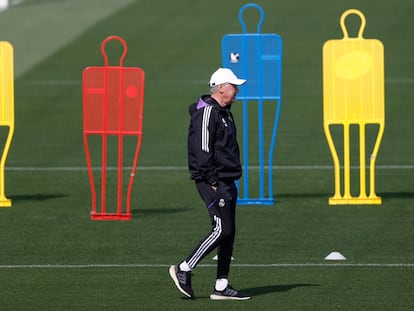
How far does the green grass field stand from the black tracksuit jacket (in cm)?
127

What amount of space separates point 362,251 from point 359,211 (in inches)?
113

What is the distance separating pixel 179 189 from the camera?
846 inches

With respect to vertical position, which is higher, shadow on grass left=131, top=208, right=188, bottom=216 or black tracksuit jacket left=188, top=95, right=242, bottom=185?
black tracksuit jacket left=188, top=95, right=242, bottom=185

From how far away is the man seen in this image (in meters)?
14.1

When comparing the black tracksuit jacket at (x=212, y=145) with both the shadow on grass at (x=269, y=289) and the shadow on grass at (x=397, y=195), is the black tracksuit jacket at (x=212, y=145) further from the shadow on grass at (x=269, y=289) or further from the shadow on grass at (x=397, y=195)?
the shadow on grass at (x=397, y=195)

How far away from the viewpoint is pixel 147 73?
33.3 metres

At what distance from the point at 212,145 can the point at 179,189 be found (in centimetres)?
→ 744

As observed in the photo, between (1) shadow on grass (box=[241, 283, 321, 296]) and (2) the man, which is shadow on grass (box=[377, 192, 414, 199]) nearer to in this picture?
(1) shadow on grass (box=[241, 283, 321, 296])

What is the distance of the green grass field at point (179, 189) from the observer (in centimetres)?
1498

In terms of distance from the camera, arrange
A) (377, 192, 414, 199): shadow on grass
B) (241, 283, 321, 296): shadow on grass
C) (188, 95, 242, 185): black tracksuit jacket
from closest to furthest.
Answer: (188, 95, 242, 185): black tracksuit jacket → (241, 283, 321, 296): shadow on grass → (377, 192, 414, 199): shadow on grass

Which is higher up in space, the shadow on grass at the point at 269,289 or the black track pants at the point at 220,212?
the black track pants at the point at 220,212

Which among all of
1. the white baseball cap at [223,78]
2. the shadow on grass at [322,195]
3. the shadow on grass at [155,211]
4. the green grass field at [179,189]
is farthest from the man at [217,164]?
the shadow on grass at [322,195]

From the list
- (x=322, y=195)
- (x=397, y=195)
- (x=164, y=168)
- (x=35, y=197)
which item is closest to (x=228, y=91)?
(x=322, y=195)

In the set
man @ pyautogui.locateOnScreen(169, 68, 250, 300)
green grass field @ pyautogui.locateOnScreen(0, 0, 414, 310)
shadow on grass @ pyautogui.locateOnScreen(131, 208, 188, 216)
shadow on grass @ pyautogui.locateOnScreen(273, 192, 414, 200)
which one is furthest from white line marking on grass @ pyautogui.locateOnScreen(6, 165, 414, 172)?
man @ pyautogui.locateOnScreen(169, 68, 250, 300)
